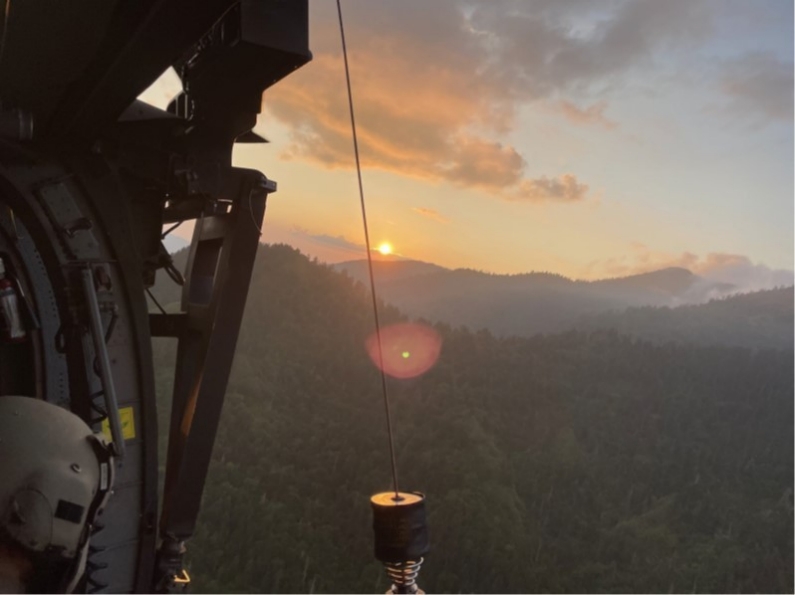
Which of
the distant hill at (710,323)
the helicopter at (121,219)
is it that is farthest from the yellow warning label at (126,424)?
the distant hill at (710,323)

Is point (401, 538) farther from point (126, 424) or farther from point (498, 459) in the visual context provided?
point (498, 459)

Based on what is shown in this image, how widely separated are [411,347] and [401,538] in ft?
311

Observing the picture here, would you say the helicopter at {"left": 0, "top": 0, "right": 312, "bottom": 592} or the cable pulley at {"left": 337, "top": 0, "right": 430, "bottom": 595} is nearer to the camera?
the cable pulley at {"left": 337, "top": 0, "right": 430, "bottom": 595}

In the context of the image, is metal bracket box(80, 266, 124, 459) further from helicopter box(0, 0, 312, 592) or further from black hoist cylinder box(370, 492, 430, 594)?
black hoist cylinder box(370, 492, 430, 594)

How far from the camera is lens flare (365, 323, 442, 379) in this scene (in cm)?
8681

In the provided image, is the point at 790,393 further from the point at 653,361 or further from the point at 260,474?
the point at 260,474

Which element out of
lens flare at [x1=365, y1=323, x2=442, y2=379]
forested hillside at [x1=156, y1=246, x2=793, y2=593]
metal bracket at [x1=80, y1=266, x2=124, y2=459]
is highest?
metal bracket at [x1=80, y1=266, x2=124, y2=459]

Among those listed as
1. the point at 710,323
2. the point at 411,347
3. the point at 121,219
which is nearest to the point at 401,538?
the point at 121,219

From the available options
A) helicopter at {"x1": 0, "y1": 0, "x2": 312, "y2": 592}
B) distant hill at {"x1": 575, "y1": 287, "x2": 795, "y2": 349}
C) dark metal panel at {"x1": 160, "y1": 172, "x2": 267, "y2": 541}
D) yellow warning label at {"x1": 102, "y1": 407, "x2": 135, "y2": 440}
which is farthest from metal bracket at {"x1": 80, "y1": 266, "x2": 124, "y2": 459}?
distant hill at {"x1": 575, "y1": 287, "x2": 795, "y2": 349}

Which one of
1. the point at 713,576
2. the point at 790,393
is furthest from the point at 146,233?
the point at 790,393

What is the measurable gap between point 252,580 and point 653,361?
214 feet

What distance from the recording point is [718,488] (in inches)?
2832

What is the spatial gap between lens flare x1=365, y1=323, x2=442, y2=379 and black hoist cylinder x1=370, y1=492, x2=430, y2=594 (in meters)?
77.0

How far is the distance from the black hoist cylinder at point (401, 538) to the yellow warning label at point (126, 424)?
76.0 inches
